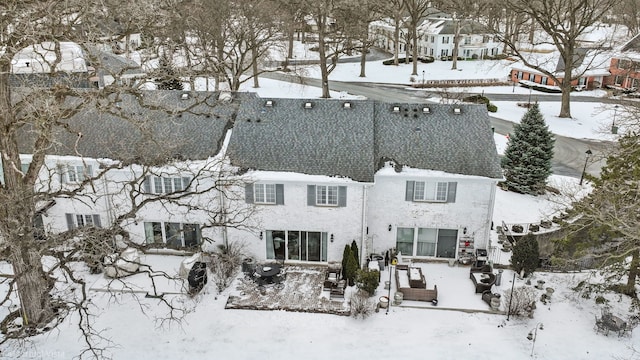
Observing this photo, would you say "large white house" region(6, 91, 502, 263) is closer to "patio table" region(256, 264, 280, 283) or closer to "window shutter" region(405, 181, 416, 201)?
"window shutter" region(405, 181, 416, 201)

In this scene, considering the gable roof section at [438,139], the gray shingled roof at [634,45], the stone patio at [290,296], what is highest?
the gray shingled roof at [634,45]

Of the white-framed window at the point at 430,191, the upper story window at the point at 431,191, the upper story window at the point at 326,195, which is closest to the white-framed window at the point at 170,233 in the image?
the upper story window at the point at 326,195

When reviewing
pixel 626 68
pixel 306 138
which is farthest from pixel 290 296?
pixel 626 68

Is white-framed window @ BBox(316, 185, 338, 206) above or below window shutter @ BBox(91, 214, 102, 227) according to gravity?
above

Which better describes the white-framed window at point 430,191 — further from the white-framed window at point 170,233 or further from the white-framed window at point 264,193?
the white-framed window at point 170,233

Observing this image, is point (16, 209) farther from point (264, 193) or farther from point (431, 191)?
point (431, 191)

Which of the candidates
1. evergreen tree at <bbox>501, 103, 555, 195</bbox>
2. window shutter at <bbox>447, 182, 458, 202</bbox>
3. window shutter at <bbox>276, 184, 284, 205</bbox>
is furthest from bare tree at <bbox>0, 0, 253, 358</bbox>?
evergreen tree at <bbox>501, 103, 555, 195</bbox>

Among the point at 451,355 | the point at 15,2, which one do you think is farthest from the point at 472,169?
the point at 15,2

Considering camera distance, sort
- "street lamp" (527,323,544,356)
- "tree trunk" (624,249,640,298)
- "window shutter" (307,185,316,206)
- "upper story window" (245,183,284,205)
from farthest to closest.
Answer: "upper story window" (245,183,284,205)
"window shutter" (307,185,316,206)
"tree trunk" (624,249,640,298)
"street lamp" (527,323,544,356)
